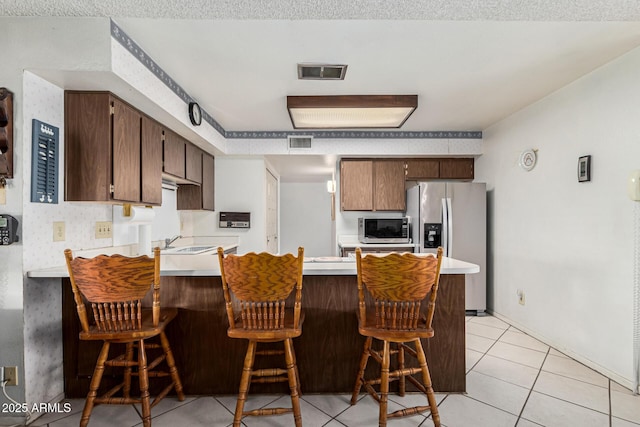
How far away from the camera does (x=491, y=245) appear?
400 cm

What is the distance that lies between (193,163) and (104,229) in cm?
130

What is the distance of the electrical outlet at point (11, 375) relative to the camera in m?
1.85

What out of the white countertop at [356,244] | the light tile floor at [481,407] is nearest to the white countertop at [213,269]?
the light tile floor at [481,407]

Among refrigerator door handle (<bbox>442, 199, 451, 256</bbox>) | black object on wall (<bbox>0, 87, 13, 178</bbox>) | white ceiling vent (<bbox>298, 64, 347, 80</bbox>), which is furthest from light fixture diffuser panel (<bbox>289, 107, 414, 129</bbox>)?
black object on wall (<bbox>0, 87, 13, 178</bbox>)

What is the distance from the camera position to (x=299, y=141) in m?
4.17

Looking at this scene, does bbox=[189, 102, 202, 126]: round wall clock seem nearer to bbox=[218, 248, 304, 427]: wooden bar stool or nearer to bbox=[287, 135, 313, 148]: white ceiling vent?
bbox=[287, 135, 313, 148]: white ceiling vent

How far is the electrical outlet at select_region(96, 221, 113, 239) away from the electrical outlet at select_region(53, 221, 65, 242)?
1.17 feet

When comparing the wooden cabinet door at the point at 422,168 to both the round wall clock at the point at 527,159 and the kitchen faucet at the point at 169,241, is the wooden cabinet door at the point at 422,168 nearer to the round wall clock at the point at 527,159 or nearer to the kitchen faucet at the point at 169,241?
the round wall clock at the point at 527,159

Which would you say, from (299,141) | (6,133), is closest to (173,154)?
(6,133)

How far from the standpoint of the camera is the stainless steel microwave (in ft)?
14.0

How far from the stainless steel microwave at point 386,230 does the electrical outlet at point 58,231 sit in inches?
123

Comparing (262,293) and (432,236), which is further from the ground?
(432,236)

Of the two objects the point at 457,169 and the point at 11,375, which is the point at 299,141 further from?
the point at 11,375

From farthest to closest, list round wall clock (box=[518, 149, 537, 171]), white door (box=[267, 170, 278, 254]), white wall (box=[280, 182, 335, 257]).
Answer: white wall (box=[280, 182, 335, 257])
white door (box=[267, 170, 278, 254])
round wall clock (box=[518, 149, 537, 171])
